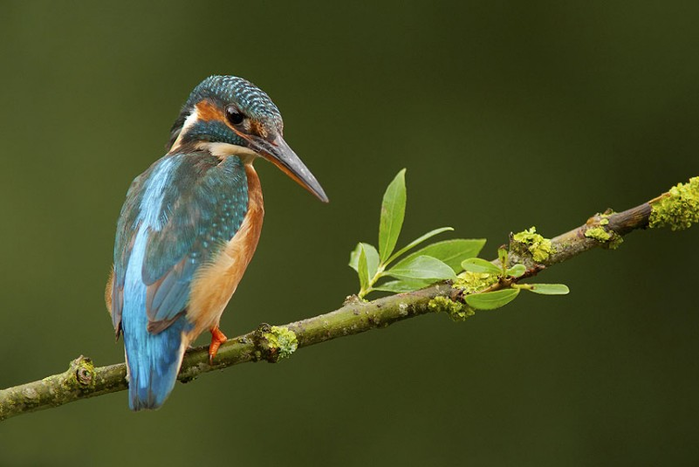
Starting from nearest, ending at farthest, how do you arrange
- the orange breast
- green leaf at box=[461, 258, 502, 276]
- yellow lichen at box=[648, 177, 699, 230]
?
green leaf at box=[461, 258, 502, 276], yellow lichen at box=[648, 177, 699, 230], the orange breast

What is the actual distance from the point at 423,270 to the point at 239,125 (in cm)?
67

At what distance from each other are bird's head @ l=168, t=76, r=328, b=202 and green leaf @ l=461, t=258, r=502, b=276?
0.46m

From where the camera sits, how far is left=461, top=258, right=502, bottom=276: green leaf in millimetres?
1522

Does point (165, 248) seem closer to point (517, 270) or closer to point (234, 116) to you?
point (234, 116)

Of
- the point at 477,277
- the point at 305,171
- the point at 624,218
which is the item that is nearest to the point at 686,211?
the point at 624,218

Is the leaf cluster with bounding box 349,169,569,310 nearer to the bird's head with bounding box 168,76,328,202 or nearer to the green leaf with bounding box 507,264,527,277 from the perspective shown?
the green leaf with bounding box 507,264,527,277

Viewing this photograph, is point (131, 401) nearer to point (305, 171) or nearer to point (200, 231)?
point (200, 231)

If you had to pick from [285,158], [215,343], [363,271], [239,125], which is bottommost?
[215,343]

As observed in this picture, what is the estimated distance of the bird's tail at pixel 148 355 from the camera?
1628 mm

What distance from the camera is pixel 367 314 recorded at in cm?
167

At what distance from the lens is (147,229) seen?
1875mm

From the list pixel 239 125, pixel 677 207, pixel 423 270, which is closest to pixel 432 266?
pixel 423 270

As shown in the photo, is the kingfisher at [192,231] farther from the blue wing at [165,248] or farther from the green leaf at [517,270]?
the green leaf at [517,270]

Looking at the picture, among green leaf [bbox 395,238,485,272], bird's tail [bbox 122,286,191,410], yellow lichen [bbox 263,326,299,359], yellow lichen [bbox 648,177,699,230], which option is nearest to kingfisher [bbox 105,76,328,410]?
bird's tail [bbox 122,286,191,410]
